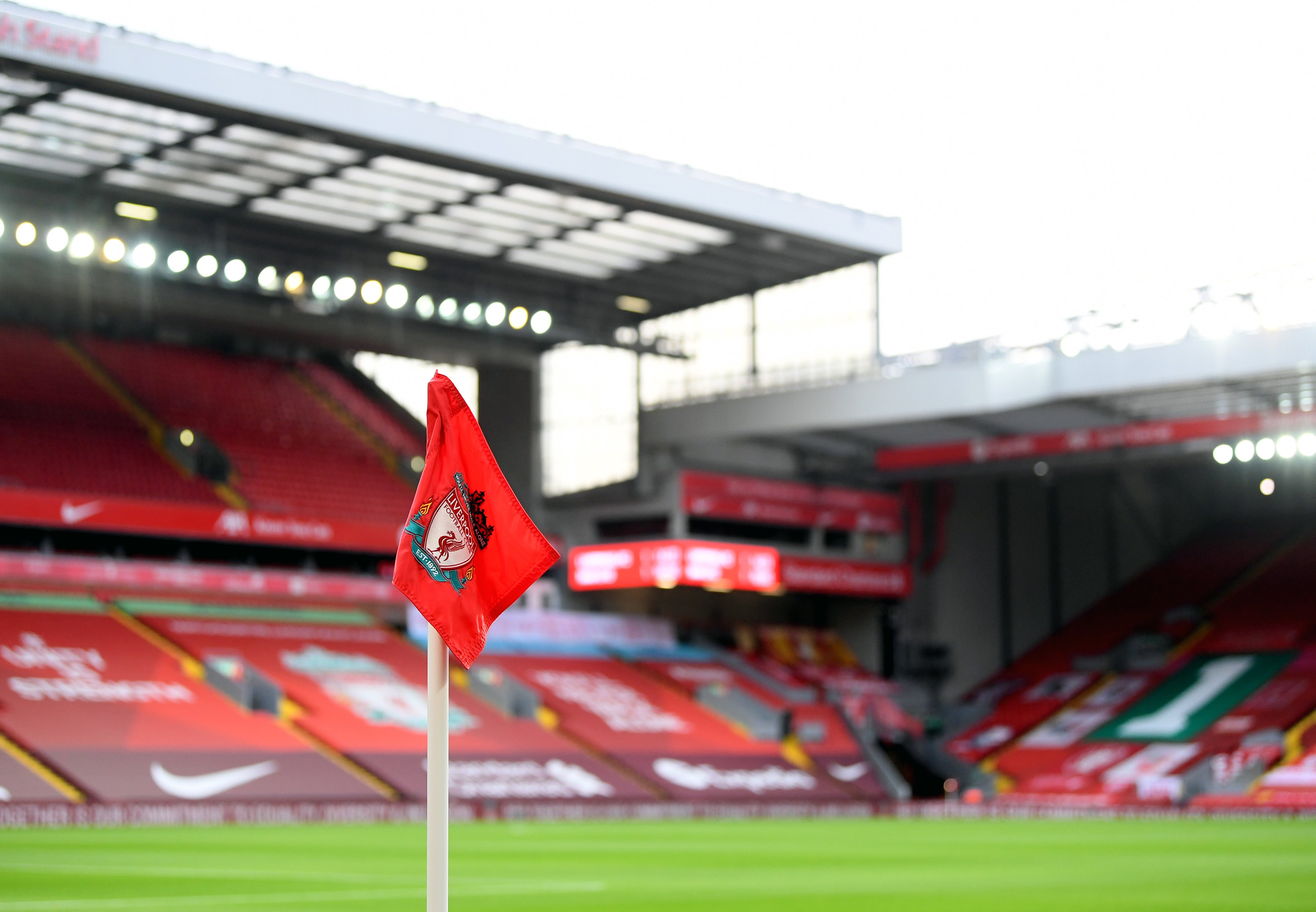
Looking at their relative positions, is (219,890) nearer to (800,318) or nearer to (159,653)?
(159,653)

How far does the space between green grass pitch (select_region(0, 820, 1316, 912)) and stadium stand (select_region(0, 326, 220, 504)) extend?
12.7 m

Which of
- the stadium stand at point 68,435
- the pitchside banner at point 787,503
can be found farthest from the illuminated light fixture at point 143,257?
the pitchside banner at point 787,503

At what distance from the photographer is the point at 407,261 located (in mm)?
42156

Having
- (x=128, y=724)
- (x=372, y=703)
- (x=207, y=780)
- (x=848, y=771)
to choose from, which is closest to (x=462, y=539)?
(x=207, y=780)

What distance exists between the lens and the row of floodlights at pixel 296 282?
36.4 m

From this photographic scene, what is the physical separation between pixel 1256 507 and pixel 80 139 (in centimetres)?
4117

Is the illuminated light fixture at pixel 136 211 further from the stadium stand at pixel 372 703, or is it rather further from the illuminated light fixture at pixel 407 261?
the stadium stand at pixel 372 703

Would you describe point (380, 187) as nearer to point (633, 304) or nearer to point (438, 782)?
point (633, 304)

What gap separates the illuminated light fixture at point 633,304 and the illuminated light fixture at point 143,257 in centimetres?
1372

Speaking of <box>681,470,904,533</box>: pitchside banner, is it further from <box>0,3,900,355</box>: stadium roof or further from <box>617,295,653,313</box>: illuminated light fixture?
<box>0,3,900,355</box>: stadium roof

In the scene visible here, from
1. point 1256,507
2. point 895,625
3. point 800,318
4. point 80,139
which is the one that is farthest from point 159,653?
point 1256,507

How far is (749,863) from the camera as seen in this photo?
2044 centimetres

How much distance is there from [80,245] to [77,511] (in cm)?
592

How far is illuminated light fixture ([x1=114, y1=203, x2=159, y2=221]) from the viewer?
3716 centimetres
